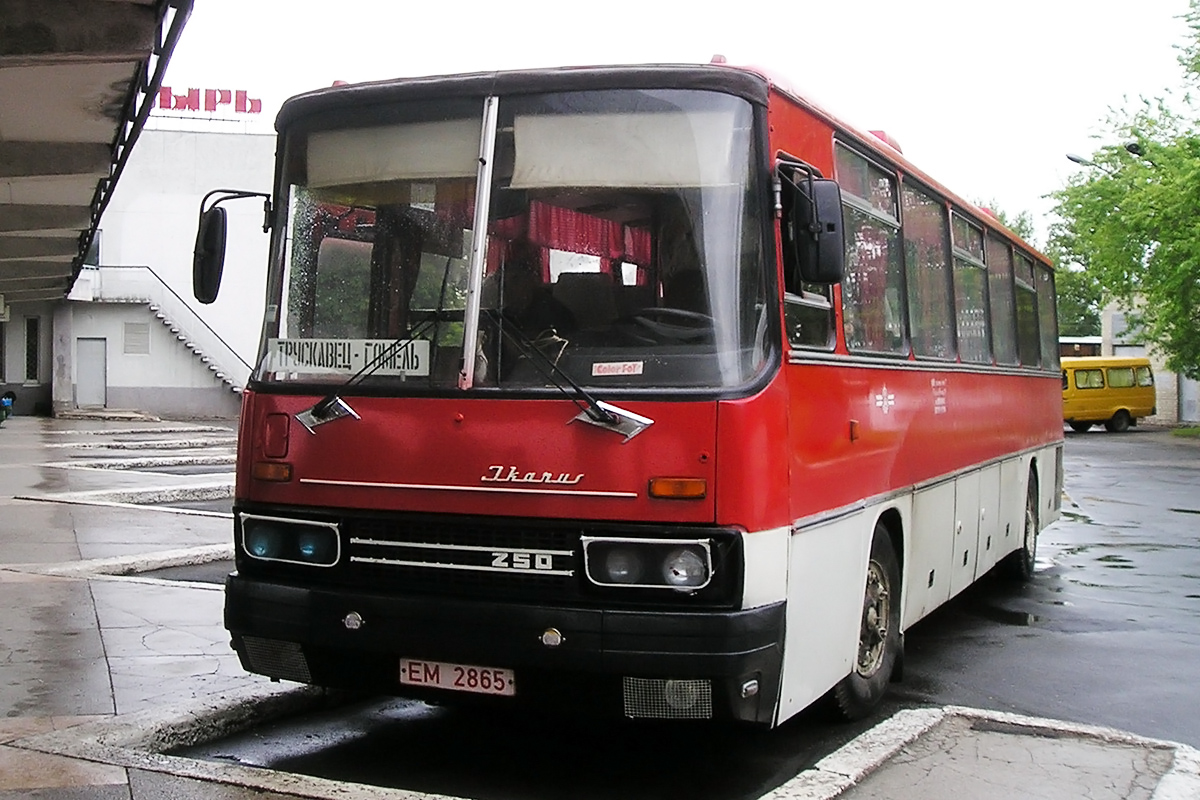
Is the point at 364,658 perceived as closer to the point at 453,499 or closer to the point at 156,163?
the point at 453,499

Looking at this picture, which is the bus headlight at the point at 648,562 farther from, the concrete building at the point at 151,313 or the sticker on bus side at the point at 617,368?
the concrete building at the point at 151,313

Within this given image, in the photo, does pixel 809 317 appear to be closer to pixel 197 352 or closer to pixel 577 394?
pixel 577 394

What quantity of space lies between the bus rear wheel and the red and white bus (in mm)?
48243

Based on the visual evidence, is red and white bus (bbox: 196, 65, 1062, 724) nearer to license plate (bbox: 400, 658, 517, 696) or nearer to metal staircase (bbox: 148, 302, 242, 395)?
license plate (bbox: 400, 658, 517, 696)

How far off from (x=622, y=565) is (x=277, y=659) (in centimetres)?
169

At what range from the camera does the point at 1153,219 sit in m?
38.4

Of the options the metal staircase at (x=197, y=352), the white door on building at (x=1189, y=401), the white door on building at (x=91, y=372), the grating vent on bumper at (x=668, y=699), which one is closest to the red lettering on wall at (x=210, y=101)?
the metal staircase at (x=197, y=352)

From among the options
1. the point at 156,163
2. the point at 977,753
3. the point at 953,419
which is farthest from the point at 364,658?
the point at 156,163

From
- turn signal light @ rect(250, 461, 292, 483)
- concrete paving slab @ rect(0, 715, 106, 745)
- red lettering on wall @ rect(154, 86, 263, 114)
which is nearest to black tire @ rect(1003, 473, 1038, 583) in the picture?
turn signal light @ rect(250, 461, 292, 483)

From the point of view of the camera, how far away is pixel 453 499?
226 inches

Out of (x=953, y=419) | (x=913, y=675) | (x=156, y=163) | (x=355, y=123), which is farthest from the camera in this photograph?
(x=156, y=163)

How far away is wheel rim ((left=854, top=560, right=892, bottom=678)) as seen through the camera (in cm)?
718

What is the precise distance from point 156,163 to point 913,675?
137ft

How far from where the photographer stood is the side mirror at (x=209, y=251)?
6.73 m
